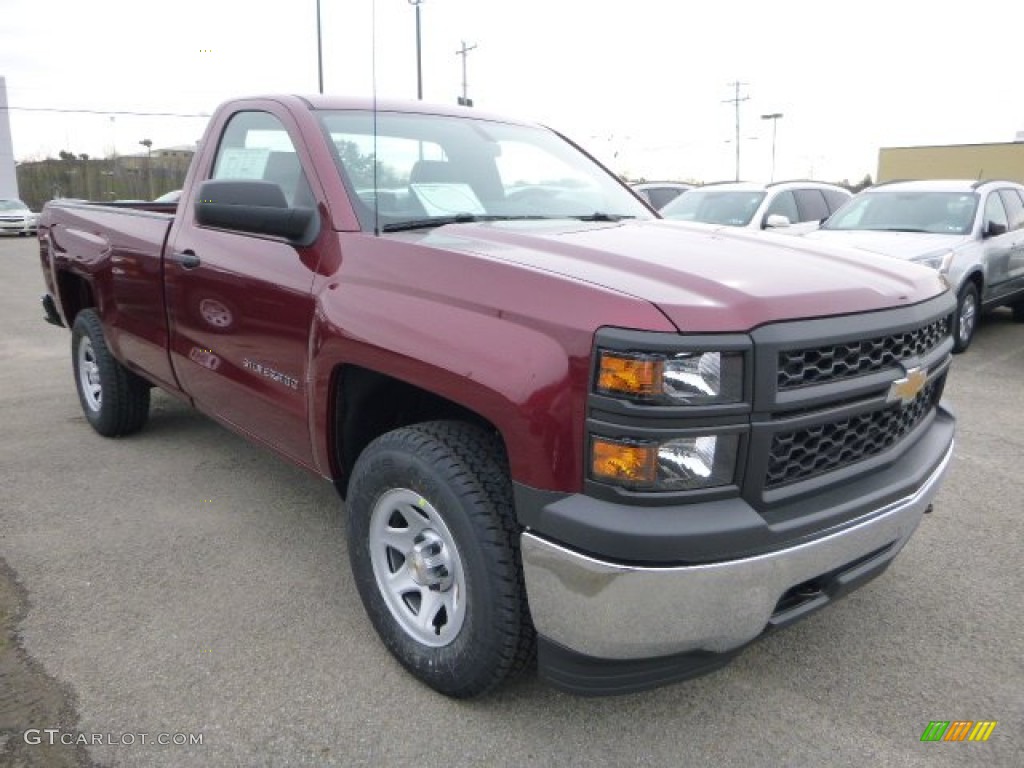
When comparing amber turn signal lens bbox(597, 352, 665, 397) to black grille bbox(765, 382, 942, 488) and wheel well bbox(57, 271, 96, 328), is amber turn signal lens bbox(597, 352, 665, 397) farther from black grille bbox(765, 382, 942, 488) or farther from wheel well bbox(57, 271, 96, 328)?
wheel well bbox(57, 271, 96, 328)

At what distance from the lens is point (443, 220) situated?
2949 mm

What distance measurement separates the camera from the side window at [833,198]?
1188 cm

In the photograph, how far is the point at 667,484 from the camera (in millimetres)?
1960

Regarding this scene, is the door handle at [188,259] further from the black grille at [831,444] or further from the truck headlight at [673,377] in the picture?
the black grille at [831,444]

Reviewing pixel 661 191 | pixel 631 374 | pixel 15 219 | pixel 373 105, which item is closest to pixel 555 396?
pixel 631 374

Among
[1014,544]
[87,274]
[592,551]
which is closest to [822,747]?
[592,551]

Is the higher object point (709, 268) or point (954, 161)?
point (954, 161)

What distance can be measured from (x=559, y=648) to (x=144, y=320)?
298cm

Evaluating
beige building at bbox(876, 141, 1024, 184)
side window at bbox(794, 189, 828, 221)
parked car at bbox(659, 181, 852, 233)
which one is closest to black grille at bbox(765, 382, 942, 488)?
parked car at bbox(659, 181, 852, 233)

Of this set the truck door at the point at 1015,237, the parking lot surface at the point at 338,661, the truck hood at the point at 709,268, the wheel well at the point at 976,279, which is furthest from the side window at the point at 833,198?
the truck hood at the point at 709,268

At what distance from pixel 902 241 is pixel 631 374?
6.90 metres

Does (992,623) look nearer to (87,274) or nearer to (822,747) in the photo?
(822,747)

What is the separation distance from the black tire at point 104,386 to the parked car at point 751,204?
6.91m

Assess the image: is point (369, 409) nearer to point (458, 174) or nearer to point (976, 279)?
point (458, 174)
